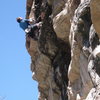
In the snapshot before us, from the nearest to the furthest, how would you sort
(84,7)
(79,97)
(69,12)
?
(84,7) < (79,97) < (69,12)

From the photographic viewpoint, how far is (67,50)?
1638 cm

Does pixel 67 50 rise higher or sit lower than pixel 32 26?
lower

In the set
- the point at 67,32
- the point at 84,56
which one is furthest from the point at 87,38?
the point at 67,32

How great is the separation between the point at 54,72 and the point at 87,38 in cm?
563

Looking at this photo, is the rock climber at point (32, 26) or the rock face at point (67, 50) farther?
the rock climber at point (32, 26)

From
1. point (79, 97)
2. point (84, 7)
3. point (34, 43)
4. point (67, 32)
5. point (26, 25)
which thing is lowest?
point (79, 97)

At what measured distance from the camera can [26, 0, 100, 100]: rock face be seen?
10883 millimetres

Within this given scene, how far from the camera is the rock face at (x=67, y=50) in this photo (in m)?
10.9

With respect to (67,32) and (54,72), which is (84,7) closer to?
(67,32)

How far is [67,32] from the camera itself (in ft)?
50.6

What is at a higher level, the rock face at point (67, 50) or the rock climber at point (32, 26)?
the rock climber at point (32, 26)

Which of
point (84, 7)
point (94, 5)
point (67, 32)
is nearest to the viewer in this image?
point (94, 5)

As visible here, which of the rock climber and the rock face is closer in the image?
the rock face

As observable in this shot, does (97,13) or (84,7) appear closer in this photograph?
(97,13)
